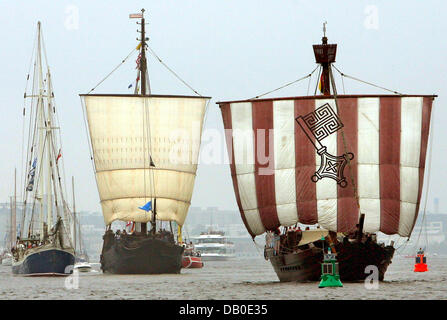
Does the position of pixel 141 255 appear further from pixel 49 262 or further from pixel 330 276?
pixel 330 276

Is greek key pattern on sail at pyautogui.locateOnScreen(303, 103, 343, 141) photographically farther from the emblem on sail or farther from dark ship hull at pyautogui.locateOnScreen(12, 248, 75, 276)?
dark ship hull at pyautogui.locateOnScreen(12, 248, 75, 276)

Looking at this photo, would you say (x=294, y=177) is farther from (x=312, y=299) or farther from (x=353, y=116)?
(x=312, y=299)

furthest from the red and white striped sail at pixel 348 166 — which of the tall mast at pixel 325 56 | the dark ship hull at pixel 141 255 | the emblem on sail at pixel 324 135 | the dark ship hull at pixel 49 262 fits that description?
the dark ship hull at pixel 141 255

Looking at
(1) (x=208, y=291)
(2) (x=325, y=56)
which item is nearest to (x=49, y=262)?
(1) (x=208, y=291)

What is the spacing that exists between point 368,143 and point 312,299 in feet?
51.6

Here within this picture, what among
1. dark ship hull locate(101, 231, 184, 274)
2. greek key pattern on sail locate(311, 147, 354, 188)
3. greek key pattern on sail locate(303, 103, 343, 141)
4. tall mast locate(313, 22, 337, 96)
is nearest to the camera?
greek key pattern on sail locate(311, 147, 354, 188)

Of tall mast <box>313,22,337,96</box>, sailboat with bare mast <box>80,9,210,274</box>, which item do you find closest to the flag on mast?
sailboat with bare mast <box>80,9,210,274</box>

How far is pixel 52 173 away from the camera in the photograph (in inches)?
3145

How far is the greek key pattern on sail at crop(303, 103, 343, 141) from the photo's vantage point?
195 feet

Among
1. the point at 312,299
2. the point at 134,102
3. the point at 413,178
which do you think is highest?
the point at 134,102

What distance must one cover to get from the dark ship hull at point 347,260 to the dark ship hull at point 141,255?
2288cm

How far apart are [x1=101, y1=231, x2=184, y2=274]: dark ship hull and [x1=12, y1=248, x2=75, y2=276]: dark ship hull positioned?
169 inches
